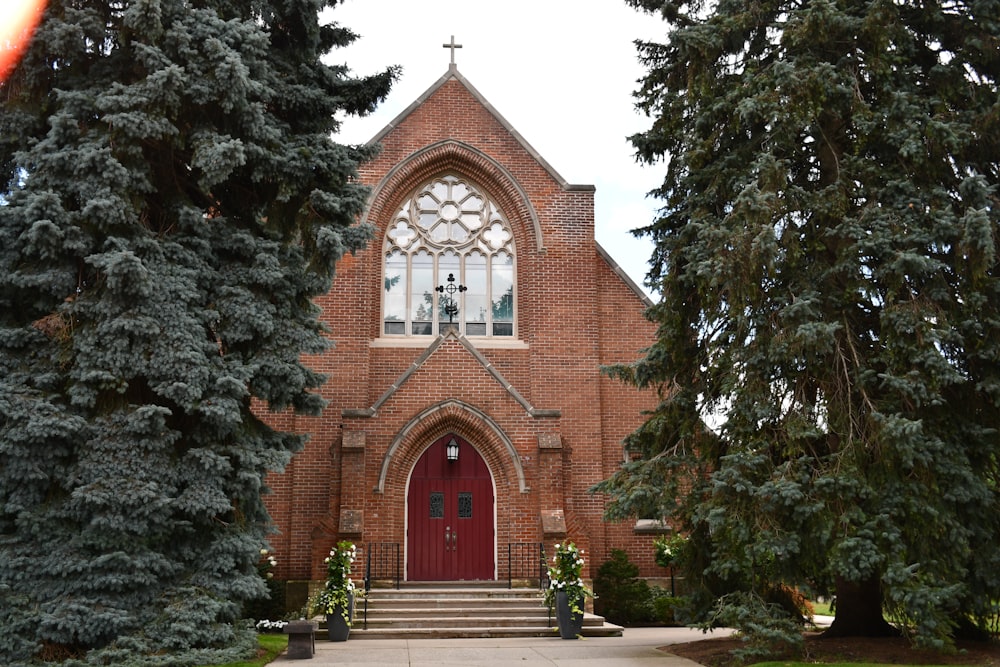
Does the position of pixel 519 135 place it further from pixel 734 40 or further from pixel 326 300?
pixel 734 40

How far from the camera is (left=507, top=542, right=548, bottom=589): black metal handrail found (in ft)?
54.2

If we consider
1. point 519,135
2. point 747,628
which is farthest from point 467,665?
point 519,135

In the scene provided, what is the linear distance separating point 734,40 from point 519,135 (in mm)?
7475

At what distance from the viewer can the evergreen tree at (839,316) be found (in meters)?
9.70

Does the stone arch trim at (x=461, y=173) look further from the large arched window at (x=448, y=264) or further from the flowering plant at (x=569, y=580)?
the flowering plant at (x=569, y=580)

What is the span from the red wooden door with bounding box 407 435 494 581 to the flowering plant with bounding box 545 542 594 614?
3203 mm

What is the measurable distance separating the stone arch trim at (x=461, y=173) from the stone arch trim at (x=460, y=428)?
3.83 metres

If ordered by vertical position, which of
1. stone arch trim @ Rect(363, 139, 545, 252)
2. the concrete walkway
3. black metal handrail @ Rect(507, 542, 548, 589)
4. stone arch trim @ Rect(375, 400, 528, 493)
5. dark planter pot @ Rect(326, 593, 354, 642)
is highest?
stone arch trim @ Rect(363, 139, 545, 252)

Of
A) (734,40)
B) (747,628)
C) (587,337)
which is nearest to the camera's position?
(747,628)

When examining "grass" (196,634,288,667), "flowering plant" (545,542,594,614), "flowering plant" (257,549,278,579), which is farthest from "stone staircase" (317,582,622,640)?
"flowering plant" (257,549,278,579)

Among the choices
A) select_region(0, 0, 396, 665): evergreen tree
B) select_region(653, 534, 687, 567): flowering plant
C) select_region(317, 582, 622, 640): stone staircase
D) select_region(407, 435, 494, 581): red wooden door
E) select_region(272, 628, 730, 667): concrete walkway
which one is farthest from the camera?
select_region(407, 435, 494, 581): red wooden door

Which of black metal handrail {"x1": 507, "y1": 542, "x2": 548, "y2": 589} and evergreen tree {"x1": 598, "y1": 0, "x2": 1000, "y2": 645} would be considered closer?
evergreen tree {"x1": 598, "y1": 0, "x2": 1000, "y2": 645}

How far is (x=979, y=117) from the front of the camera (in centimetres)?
1084

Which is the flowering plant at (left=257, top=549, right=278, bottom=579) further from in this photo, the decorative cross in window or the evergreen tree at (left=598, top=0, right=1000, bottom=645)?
the evergreen tree at (left=598, top=0, right=1000, bottom=645)
